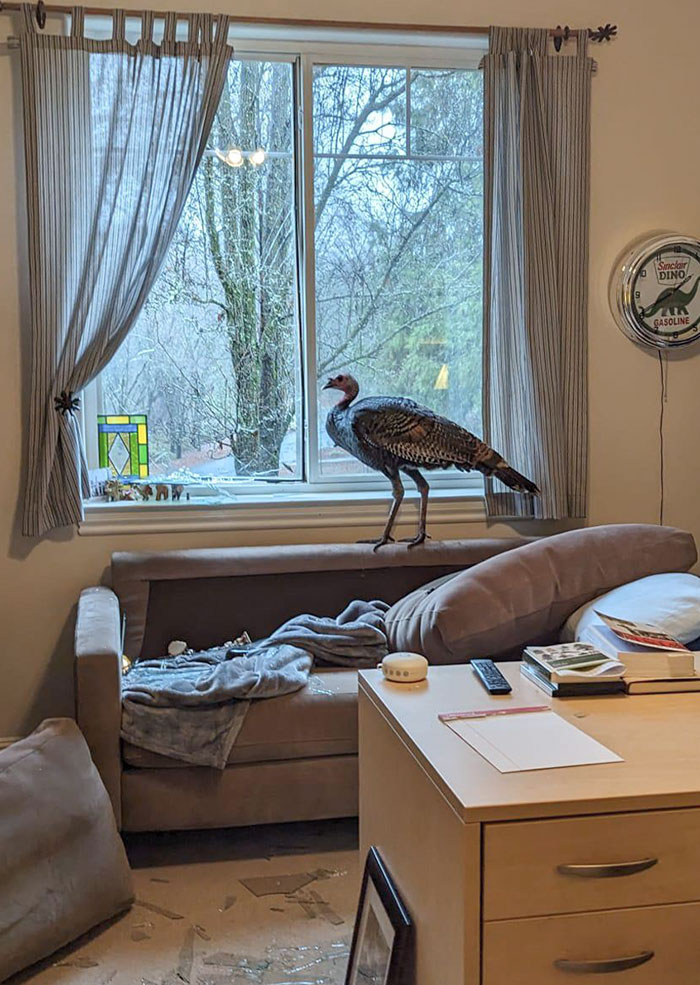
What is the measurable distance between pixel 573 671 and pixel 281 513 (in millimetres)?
1879

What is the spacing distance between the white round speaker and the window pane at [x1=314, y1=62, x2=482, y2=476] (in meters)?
1.91

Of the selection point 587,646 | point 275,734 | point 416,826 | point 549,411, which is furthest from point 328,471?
point 416,826

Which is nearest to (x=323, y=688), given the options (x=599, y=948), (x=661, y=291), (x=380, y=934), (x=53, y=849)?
(x=53, y=849)

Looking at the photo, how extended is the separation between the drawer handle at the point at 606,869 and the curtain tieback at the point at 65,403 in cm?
237

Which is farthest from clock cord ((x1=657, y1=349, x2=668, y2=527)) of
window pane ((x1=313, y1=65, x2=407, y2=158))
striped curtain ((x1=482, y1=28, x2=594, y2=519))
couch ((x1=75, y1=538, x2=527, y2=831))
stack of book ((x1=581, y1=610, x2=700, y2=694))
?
stack of book ((x1=581, y1=610, x2=700, y2=694))

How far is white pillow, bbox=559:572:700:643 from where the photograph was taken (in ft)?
7.39

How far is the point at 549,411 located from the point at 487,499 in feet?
1.23

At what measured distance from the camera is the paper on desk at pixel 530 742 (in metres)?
1.32

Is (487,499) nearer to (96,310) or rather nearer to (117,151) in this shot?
(96,310)

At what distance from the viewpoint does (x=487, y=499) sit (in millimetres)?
3496

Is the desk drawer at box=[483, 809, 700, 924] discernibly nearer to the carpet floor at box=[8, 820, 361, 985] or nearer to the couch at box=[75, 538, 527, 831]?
the carpet floor at box=[8, 820, 361, 985]

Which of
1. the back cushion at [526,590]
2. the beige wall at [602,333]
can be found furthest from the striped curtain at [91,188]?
the back cushion at [526,590]

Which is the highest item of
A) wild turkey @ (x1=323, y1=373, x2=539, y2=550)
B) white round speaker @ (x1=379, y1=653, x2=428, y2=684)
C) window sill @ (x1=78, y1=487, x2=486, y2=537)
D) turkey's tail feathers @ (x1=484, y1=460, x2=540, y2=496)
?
wild turkey @ (x1=323, y1=373, x2=539, y2=550)

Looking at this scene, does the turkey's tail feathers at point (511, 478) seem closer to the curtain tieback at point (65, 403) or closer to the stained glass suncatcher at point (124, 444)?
the stained glass suncatcher at point (124, 444)
